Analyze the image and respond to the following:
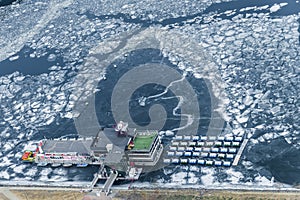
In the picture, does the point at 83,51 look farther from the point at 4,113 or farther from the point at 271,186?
the point at 271,186

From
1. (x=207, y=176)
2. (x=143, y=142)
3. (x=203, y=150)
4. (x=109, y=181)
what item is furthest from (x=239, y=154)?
(x=109, y=181)

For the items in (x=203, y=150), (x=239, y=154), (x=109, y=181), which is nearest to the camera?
(x=109, y=181)

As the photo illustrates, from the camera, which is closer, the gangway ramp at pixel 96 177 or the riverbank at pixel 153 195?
the riverbank at pixel 153 195

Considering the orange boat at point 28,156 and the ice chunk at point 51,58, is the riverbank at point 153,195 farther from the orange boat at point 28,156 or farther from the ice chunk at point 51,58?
the ice chunk at point 51,58

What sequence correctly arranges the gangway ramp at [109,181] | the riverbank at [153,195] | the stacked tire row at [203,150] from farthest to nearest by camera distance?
the stacked tire row at [203,150]
the gangway ramp at [109,181]
the riverbank at [153,195]

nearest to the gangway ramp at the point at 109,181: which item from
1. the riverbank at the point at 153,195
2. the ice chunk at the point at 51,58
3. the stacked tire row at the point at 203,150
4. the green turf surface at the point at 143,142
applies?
the riverbank at the point at 153,195

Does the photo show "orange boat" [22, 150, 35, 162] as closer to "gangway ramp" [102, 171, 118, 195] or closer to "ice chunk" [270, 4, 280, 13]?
"gangway ramp" [102, 171, 118, 195]

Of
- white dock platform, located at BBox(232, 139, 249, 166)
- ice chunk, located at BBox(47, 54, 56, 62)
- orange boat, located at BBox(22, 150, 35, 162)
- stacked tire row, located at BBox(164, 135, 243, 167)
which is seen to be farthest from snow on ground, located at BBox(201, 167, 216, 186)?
ice chunk, located at BBox(47, 54, 56, 62)

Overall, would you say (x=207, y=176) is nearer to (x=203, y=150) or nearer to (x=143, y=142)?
(x=203, y=150)

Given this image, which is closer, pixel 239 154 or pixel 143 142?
pixel 239 154
